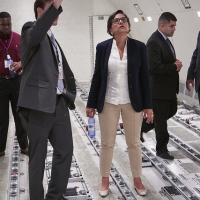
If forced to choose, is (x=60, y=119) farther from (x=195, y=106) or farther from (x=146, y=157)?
(x=195, y=106)

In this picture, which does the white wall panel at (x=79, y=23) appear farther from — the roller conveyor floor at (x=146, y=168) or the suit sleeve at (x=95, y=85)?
the suit sleeve at (x=95, y=85)

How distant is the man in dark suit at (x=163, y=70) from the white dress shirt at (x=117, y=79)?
1.02m

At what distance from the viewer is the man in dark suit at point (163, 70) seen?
4523mm

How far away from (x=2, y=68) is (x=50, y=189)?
2174mm

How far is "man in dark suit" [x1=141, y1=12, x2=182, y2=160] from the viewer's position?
4523 millimetres

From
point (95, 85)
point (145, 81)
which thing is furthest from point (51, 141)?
point (145, 81)

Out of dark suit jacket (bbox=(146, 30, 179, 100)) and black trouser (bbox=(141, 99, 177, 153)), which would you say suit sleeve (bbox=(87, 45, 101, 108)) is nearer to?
dark suit jacket (bbox=(146, 30, 179, 100))

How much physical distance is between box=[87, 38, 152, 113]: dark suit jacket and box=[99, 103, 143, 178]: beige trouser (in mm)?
86

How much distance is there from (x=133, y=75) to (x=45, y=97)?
41.7 inches

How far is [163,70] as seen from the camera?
14.8ft

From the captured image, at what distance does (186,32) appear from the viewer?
7324mm

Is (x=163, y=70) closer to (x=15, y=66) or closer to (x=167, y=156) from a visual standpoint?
(x=167, y=156)

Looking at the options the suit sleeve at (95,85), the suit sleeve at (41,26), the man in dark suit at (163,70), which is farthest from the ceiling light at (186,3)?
the suit sleeve at (41,26)

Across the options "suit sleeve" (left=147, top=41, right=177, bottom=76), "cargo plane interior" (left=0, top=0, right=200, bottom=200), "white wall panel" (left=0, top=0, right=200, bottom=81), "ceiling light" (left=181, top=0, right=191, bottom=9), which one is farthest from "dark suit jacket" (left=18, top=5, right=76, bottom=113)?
"white wall panel" (left=0, top=0, right=200, bottom=81)
